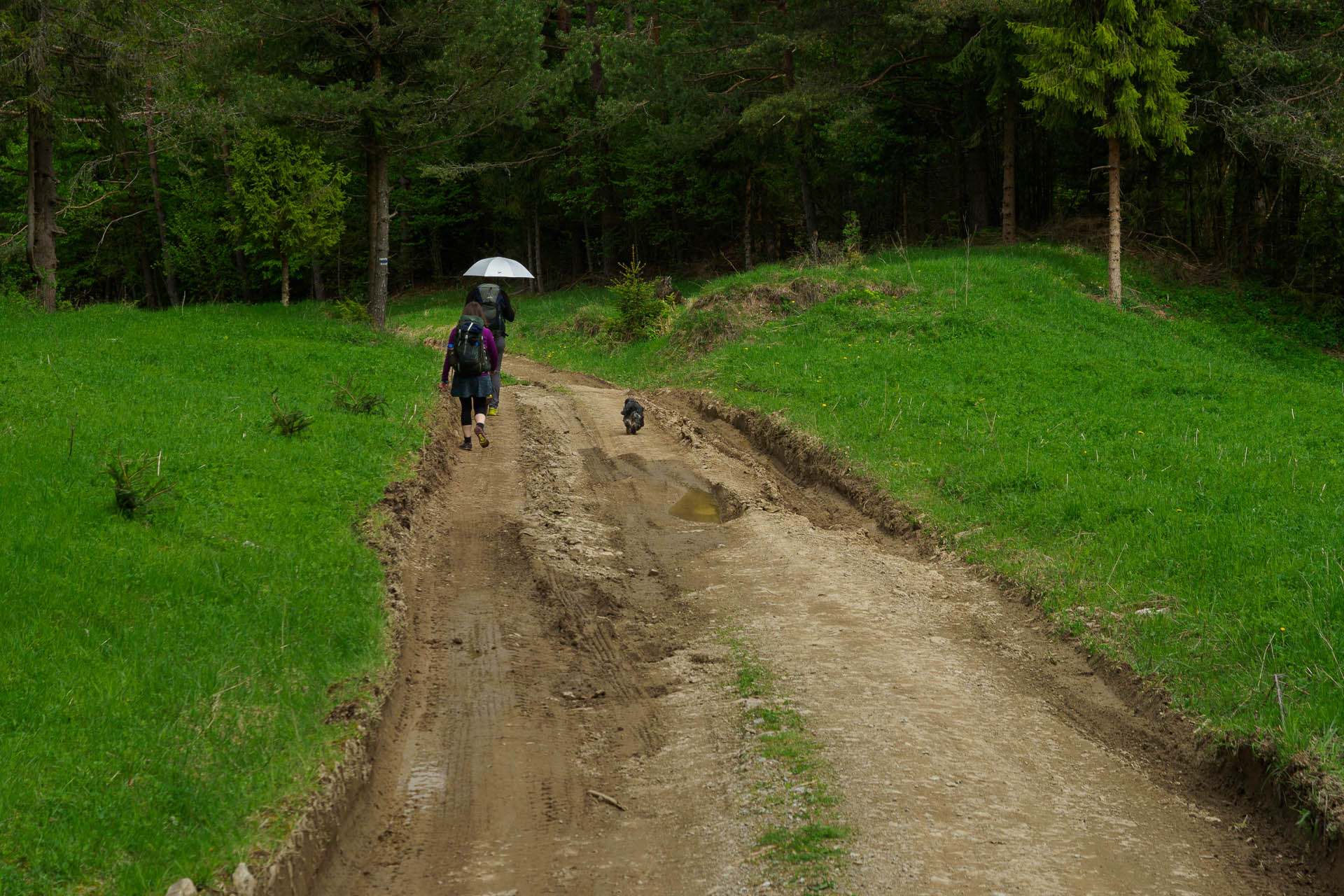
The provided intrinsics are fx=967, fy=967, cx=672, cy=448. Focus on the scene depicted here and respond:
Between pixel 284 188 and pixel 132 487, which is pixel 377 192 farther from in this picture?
pixel 132 487

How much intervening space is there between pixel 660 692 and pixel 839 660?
4.64 ft

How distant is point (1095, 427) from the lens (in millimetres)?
13492

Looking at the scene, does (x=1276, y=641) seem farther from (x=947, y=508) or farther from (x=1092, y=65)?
(x=1092, y=65)

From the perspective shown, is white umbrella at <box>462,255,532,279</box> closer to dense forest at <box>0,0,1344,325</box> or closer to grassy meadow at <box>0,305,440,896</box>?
grassy meadow at <box>0,305,440,896</box>

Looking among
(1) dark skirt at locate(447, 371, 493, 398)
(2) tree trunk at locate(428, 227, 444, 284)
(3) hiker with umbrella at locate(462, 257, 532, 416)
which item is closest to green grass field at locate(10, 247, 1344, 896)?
(1) dark skirt at locate(447, 371, 493, 398)

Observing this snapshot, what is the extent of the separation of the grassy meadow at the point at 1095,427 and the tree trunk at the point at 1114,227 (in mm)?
618

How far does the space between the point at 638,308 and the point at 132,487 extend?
1946 centimetres

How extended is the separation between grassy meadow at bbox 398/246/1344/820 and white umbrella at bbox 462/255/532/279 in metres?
4.41

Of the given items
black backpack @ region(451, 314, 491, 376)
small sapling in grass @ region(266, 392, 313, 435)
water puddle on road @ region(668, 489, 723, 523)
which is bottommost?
water puddle on road @ region(668, 489, 723, 523)

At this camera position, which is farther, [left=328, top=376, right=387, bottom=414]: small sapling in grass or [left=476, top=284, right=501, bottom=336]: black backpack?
[left=476, top=284, right=501, bottom=336]: black backpack

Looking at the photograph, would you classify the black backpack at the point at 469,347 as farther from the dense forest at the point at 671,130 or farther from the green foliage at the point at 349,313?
the green foliage at the point at 349,313

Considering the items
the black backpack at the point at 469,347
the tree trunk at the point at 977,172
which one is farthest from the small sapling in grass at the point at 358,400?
the tree trunk at the point at 977,172

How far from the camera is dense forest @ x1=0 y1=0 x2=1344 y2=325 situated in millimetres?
21203

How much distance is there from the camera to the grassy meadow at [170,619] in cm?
461
